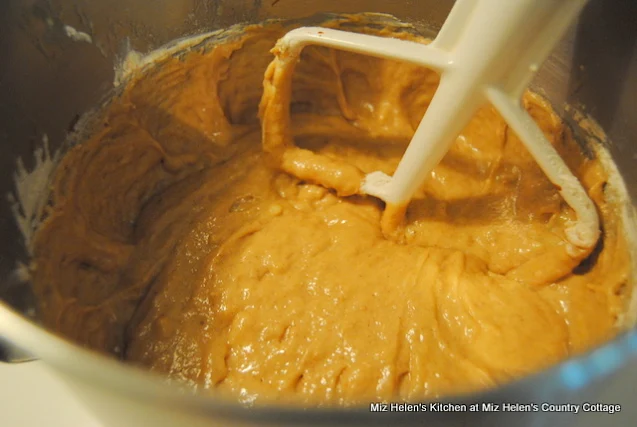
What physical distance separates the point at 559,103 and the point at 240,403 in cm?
114

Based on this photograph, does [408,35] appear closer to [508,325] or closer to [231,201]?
[231,201]

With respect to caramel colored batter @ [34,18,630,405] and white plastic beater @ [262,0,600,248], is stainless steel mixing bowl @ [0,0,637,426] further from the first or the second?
white plastic beater @ [262,0,600,248]

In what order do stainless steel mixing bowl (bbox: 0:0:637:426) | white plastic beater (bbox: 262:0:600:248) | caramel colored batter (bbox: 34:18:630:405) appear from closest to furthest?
stainless steel mixing bowl (bbox: 0:0:637:426), white plastic beater (bbox: 262:0:600:248), caramel colored batter (bbox: 34:18:630:405)

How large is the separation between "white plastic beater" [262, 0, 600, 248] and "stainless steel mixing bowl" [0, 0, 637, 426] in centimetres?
20

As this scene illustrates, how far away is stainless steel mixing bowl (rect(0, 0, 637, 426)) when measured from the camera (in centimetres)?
53

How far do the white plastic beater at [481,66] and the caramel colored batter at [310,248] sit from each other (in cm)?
14

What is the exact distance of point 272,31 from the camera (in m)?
1.45

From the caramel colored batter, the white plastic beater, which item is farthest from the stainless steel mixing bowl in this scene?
the white plastic beater

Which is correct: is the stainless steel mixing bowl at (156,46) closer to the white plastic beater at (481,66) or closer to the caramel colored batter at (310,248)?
the caramel colored batter at (310,248)

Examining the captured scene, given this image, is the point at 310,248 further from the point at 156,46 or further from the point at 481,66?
the point at 156,46

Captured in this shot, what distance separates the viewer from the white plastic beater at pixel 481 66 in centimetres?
91

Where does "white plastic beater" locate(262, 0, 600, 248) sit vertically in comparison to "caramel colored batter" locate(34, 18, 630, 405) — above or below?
above

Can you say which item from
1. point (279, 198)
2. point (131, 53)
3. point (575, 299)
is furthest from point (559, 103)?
point (131, 53)

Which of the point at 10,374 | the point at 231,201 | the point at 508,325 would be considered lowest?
the point at 10,374
